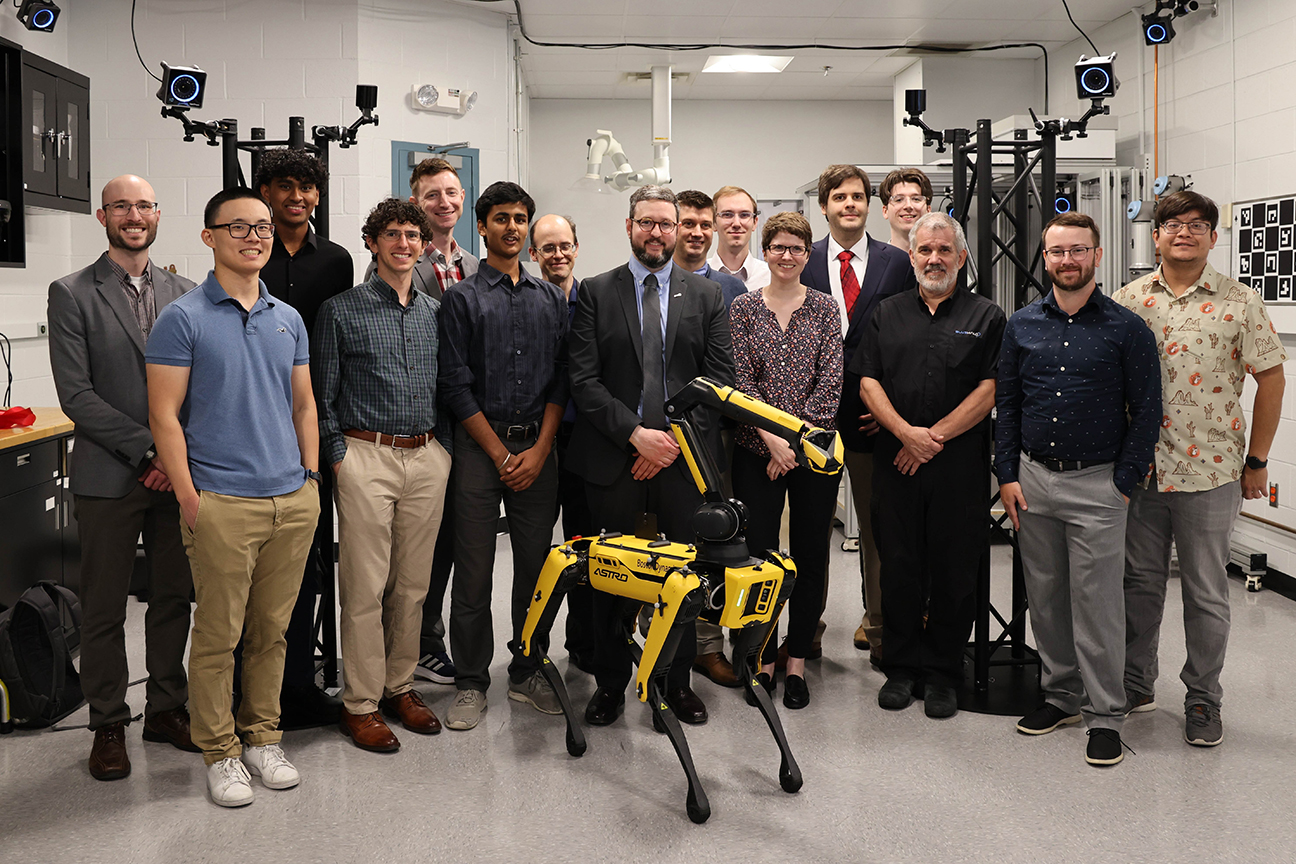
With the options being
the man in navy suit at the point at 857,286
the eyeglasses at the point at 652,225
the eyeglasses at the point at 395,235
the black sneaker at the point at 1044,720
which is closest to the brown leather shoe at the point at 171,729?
the eyeglasses at the point at 395,235

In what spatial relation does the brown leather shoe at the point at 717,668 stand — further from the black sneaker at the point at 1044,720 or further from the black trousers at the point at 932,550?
the black sneaker at the point at 1044,720

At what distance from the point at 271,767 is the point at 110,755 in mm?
482

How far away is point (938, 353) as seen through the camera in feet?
10.6

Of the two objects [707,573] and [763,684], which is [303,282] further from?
[763,684]

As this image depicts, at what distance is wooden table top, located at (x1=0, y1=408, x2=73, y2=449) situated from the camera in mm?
3727

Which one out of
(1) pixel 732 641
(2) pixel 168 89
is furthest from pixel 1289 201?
(2) pixel 168 89

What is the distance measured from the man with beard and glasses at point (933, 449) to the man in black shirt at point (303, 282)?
178 cm

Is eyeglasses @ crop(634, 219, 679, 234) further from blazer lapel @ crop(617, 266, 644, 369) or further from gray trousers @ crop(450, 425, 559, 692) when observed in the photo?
gray trousers @ crop(450, 425, 559, 692)

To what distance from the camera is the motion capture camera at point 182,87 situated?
3439 mm

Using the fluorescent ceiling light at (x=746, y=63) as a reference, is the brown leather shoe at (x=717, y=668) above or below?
below

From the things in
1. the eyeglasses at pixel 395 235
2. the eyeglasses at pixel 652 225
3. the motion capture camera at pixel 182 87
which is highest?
the motion capture camera at pixel 182 87

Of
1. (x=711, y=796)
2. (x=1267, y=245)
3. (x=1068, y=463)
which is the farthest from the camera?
(x=1267, y=245)

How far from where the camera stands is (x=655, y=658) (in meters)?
2.68

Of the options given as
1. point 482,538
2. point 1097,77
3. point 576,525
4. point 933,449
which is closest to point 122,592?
Answer: point 482,538
